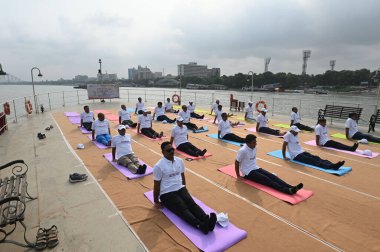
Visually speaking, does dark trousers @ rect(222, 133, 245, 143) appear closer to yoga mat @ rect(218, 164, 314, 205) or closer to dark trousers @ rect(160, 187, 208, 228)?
yoga mat @ rect(218, 164, 314, 205)

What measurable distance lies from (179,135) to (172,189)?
3791mm

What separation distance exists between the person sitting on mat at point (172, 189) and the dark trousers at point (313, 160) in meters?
4.17

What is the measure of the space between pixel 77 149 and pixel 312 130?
10492 millimetres

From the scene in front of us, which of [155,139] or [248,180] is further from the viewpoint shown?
[155,139]

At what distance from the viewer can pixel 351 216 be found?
14.4 ft

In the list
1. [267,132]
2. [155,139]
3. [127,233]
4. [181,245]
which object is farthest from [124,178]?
[267,132]

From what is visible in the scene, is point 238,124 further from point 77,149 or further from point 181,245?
point 181,245

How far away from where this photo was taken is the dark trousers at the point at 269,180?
17.0ft

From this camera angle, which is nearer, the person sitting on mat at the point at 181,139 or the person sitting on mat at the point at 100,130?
the person sitting on mat at the point at 181,139

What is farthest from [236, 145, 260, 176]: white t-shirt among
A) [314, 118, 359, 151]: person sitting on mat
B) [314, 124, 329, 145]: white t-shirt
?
[314, 124, 329, 145]: white t-shirt

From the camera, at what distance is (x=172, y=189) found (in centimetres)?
429

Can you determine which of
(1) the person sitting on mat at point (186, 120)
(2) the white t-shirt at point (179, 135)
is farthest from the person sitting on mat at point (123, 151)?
(1) the person sitting on mat at point (186, 120)

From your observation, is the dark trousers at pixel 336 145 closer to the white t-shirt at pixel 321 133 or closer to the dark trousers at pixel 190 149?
the white t-shirt at pixel 321 133

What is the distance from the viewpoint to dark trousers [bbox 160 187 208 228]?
3.87m
